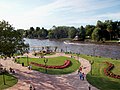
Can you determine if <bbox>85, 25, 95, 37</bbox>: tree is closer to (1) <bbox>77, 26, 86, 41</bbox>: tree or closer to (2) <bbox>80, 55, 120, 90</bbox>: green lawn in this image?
(1) <bbox>77, 26, 86, 41</bbox>: tree

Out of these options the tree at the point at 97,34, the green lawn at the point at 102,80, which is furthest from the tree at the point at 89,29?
the green lawn at the point at 102,80

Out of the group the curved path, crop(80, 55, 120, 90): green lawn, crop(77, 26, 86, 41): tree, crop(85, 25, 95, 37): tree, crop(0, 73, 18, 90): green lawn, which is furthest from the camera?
crop(77, 26, 86, 41): tree

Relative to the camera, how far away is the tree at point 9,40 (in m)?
38.9

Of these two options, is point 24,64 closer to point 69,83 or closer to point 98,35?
point 69,83

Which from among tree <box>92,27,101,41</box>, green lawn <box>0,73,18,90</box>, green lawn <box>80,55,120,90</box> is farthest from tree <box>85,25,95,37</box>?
green lawn <box>0,73,18,90</box>

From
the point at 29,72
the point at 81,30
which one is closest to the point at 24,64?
the point at 29,72

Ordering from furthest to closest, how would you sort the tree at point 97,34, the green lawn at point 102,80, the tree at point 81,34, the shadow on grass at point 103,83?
the tree at point 81,34, the tree at point 97,34, the green lawn at point 102,80, the shadow on grass at point 103,83

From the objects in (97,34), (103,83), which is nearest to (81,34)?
(97,34)

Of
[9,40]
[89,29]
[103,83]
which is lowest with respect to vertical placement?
[103,83]

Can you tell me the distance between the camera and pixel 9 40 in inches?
1603

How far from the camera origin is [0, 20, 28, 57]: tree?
128ft

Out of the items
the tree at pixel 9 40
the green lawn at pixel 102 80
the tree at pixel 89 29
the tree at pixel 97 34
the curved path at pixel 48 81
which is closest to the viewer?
the curved path at pixel 48 81

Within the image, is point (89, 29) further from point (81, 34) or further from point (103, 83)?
point (103, 83)

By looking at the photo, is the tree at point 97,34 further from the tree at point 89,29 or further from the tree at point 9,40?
the tree at point 9,40
